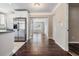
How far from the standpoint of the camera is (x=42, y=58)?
1.64 m

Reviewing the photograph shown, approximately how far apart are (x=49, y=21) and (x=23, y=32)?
2.71 meters

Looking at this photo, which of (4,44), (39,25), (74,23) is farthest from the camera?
(39,25)

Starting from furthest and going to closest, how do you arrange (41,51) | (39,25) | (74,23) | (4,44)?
(39,25)
(74,23)
(41,51)
(4,44)

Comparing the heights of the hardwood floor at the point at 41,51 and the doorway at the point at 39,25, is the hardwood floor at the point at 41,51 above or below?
below

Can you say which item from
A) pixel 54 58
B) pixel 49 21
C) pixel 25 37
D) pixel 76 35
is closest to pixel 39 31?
pixel 49 21

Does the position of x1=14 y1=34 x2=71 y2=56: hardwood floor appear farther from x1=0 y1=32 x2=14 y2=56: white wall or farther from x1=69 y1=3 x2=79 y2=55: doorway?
x1=69 y1=3 x2=79 y2=55: doorway

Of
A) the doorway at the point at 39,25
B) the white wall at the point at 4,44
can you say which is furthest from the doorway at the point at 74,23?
the white wall at the point at 4,44

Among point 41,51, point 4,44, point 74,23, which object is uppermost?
point 74,23

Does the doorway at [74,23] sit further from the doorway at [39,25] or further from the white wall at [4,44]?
the white wall at [4,44]

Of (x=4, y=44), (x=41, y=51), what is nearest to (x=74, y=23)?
(x=41, y=51)

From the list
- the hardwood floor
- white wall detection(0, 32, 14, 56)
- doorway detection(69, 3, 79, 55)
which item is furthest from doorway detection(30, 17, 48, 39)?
white wall detection(0, 32, 14, 56)

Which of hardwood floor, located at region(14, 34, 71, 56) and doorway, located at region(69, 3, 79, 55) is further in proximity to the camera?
doorway, located at region(69, 3, 79, 55)

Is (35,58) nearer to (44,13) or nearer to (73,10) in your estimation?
(73,10)

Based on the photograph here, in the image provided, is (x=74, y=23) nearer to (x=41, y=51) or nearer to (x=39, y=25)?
(x=41, y=51)
